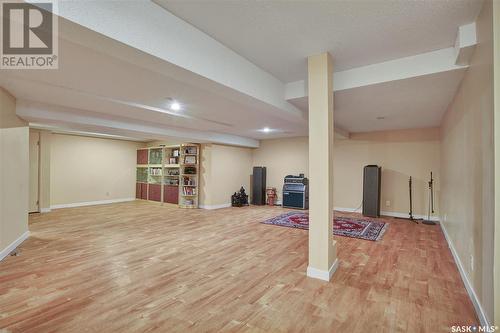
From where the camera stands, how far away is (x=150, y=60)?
6.05 ft

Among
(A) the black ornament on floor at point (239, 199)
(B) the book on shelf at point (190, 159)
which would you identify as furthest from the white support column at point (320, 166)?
(B) the book on shelf at point (190, 159)

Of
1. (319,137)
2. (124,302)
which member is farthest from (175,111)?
(124,302)

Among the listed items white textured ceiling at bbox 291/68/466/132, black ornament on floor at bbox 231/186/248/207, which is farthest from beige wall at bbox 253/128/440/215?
black ornament on floor at bbox 231/186/248/207

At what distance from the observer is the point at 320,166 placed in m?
2.55

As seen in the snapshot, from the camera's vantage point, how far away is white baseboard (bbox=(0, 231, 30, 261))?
310cm

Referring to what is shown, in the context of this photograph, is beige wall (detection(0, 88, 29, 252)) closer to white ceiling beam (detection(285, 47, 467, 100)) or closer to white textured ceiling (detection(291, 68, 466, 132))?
white textured ceiling (detection(291, 68, 466, 132))

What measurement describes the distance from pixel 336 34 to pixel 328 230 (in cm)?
195

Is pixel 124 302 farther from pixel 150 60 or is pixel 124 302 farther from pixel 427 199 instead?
pixel 427 199

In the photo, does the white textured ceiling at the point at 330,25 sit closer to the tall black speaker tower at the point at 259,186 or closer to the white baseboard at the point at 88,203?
the tall black speaker tower at the point at 259,186

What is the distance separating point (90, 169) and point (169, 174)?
250 centimetres

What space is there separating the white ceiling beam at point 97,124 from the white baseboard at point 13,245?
1.94 meters

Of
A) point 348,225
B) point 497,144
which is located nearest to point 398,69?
point 497,144

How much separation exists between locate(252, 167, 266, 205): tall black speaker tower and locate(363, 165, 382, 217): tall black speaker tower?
3257mm

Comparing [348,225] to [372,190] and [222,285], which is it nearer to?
[372,190]
